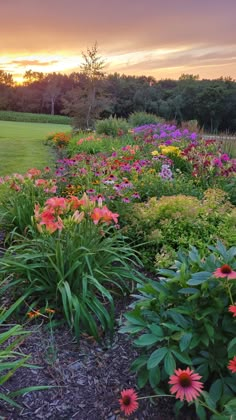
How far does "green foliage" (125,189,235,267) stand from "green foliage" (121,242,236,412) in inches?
45.6

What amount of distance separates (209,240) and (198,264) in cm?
137

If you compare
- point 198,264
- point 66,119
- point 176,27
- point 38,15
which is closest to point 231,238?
point 198,264

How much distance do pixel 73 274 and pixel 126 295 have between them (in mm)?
447

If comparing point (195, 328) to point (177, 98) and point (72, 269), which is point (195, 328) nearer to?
point (72, 269)

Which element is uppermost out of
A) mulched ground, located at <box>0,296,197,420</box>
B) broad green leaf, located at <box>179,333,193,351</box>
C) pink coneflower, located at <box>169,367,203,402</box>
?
pink coneflower, located at <box>169,367,203,402</box>

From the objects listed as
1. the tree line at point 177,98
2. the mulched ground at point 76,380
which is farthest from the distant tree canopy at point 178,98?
the mulched ground at point 76,380

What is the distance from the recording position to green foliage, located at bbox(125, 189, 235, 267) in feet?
10.3

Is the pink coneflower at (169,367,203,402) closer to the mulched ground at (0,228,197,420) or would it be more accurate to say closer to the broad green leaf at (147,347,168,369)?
the broad green leaf at (147,347,168,369)

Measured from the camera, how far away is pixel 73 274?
2.40 meters

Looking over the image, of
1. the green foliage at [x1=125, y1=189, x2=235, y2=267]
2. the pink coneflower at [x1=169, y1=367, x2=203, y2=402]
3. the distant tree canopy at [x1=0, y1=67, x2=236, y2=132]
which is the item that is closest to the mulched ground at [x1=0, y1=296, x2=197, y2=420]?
the pink coneflower at [x1=169, y1=367, x2=203, y2=402]

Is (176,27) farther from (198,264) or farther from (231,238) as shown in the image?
(198,264)

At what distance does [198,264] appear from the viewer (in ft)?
5.77

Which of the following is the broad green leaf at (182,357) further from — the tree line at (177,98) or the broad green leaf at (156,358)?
the tree line at (177,98)

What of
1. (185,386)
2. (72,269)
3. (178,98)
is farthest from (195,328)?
(178,98)
